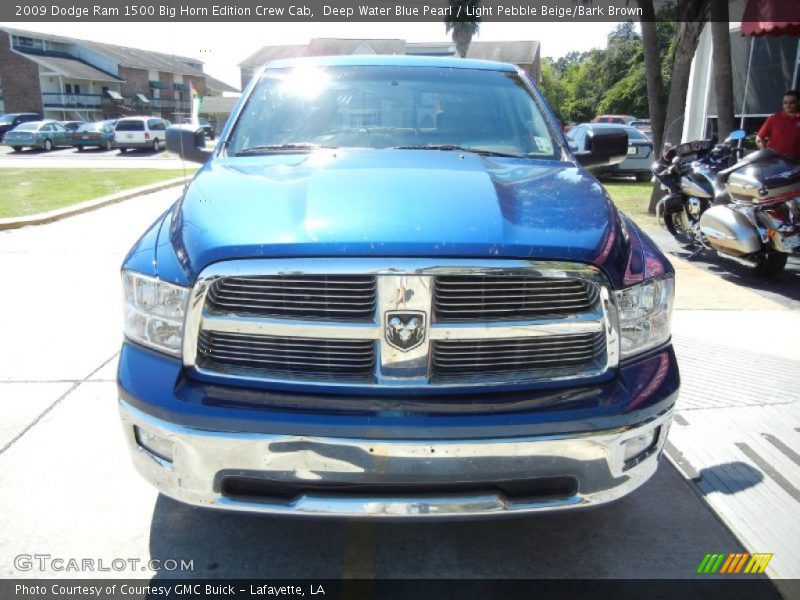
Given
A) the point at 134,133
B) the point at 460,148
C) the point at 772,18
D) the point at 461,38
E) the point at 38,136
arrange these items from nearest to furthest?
the point at 460,148 < the point at 772,18 < the point at 134,133 < the point at 38,136 < the point at 461,38

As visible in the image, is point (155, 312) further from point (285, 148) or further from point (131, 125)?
point (131, 125)

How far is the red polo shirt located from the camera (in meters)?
7.73

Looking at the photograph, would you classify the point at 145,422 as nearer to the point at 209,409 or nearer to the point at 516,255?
the point at 209,409

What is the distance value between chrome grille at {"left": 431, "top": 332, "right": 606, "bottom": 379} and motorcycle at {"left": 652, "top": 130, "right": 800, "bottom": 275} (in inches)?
193

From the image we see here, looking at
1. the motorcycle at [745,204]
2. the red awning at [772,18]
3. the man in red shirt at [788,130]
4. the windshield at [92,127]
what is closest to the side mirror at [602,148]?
the motorcycle at [745,204]

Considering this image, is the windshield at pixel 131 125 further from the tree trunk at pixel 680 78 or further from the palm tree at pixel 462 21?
the tree trunk at pixel 680 78

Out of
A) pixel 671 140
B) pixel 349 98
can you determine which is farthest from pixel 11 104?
pixel 349 98

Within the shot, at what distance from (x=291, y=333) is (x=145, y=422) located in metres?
0.55

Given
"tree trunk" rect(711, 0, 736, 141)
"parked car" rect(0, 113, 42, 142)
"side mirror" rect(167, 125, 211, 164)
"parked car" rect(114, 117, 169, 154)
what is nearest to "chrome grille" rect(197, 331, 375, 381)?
"side mirror" rect(167, 125, 211, 164)

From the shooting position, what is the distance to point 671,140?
425 inches

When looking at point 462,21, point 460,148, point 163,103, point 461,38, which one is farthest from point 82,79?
point 460,148

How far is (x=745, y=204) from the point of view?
6.44m

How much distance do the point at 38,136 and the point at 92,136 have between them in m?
2.35

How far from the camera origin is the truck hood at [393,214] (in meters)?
2.06
